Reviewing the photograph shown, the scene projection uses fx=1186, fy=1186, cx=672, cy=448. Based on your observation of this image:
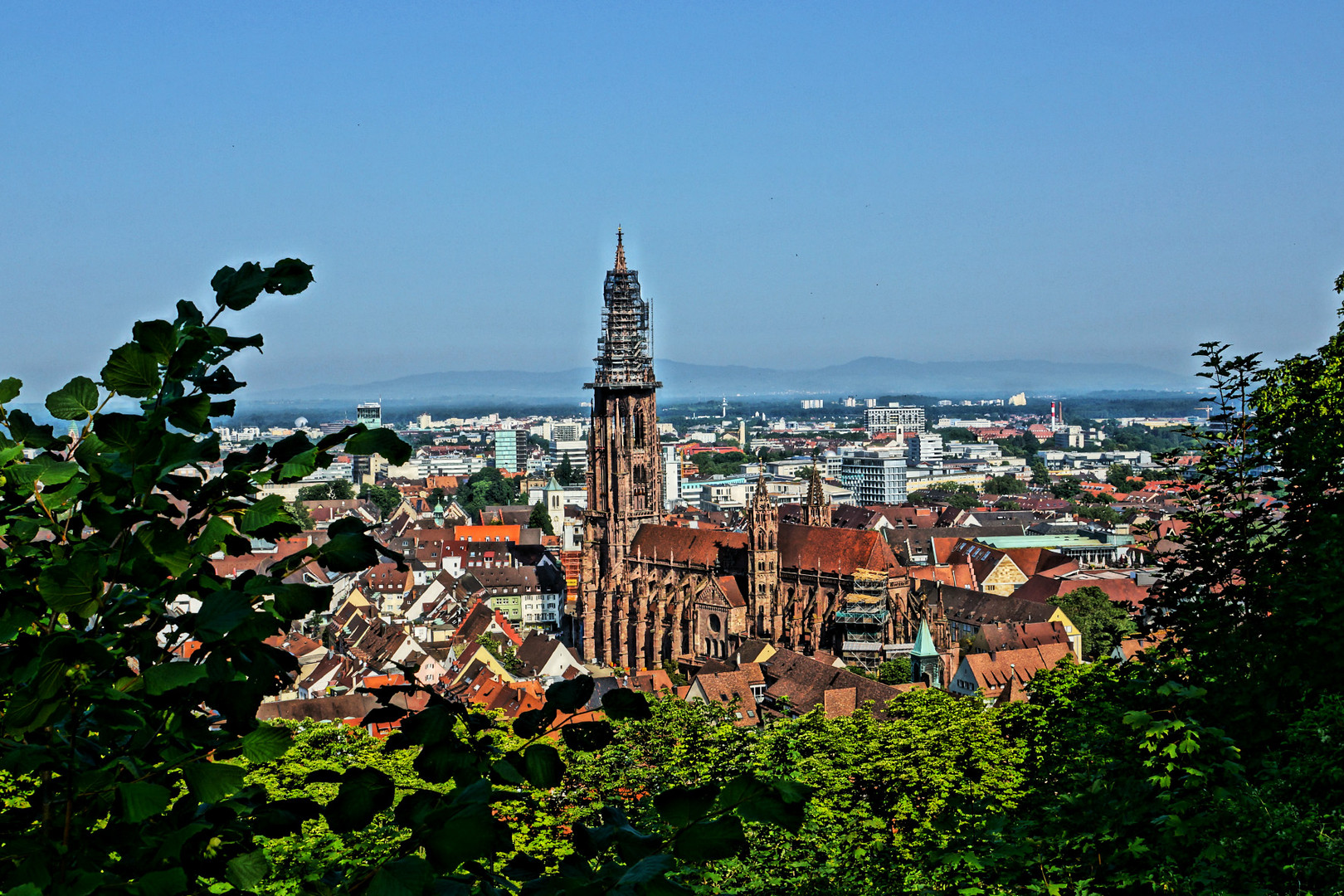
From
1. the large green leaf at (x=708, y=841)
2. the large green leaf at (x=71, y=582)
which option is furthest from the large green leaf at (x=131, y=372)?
the large green leaf at (x=708, y=841)

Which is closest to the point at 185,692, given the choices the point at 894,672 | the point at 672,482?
the point at 894,672

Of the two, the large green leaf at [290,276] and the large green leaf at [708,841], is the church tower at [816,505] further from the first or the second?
the large green leaf at [708,841]

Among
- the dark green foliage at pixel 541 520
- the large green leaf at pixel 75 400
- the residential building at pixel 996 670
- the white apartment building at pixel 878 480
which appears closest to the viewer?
the large green leaf at pixel 75 400

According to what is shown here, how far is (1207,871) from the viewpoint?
798cm

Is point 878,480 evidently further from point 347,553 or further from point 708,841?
point 708,841

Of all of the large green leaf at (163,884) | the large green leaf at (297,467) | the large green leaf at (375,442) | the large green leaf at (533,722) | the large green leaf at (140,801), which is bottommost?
the large green leaf at (163,884)

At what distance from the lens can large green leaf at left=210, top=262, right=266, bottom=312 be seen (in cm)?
385

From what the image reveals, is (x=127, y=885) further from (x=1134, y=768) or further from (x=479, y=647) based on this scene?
(x=479, y=647)

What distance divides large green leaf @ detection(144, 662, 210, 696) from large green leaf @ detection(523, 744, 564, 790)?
0.97 m

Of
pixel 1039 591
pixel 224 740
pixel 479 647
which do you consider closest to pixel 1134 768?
pixel 224 740

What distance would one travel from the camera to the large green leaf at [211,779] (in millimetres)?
3312

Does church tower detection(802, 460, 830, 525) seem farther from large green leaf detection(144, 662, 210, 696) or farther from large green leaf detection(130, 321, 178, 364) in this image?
large green leaf detection(144, 662, 210, 696)

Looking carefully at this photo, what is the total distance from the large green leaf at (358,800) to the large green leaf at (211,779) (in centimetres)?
28

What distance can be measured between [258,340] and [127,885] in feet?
5.94
